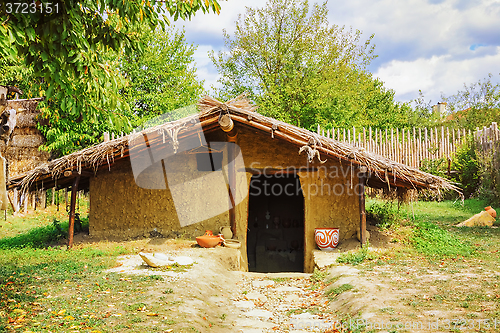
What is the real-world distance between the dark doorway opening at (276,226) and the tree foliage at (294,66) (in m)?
6.46

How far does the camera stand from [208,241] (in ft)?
26.7

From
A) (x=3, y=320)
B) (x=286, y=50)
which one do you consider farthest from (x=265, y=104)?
(x=3, y=320)

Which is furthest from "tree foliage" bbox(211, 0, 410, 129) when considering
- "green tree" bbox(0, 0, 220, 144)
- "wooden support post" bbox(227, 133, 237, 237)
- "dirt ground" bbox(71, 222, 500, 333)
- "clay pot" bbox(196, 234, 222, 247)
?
"green tree" bbox(0, 0, 220, 144)

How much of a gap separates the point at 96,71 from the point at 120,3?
0.84 metres

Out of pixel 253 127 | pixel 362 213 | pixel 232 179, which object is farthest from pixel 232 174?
pixel 362 213

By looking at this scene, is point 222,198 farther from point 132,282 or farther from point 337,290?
point 337,290

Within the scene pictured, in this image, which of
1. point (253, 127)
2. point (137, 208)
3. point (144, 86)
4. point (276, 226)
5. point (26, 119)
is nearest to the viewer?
point (253, 127)

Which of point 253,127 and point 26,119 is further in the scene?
point 26,119

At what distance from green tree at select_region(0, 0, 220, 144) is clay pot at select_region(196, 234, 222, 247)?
379 cm

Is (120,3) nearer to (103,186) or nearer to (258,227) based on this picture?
(103,186)

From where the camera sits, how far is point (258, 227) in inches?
507

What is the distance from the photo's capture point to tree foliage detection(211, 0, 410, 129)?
19203mm

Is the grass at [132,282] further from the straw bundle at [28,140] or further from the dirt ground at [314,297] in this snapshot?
the straw bundle at [28,140]

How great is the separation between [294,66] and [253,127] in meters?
13.0
